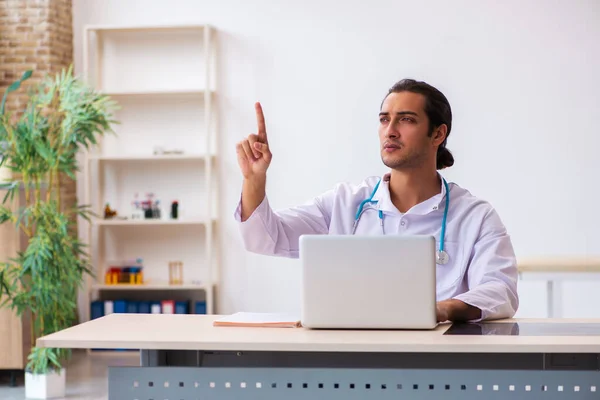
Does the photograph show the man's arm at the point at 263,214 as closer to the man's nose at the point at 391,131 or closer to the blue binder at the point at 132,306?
the man's nose at the point at 391,131

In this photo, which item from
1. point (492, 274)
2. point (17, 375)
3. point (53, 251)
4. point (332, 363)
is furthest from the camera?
point (17, 375)

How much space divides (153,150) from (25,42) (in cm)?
114

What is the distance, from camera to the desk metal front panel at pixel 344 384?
2.04 metres

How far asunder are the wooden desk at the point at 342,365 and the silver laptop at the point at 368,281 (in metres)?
0.04

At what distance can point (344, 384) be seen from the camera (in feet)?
6.83

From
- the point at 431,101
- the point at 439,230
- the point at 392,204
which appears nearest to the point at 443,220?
the point at 439,230

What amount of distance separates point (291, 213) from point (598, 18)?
12.3 feet

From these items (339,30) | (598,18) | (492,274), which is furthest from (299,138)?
(492,274)

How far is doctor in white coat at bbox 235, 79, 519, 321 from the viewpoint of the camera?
2.52m

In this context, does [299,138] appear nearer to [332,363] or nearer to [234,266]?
[234,266]

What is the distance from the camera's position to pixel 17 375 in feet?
17.3

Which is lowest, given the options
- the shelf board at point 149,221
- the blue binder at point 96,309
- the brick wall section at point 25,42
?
the blue binder at point 96,309

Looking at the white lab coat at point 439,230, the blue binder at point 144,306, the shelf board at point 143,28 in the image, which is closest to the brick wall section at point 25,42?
the shelf board at point 143,28

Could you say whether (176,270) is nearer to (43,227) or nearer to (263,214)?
(43,227)
